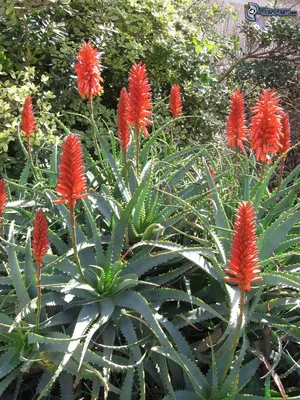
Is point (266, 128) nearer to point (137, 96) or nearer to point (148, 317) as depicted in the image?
point (137, 96)

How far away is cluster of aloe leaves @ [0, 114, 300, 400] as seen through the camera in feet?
5.14

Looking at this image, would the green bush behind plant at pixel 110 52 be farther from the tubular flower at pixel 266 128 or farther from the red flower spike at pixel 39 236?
the red flower spike at pixel 39 236

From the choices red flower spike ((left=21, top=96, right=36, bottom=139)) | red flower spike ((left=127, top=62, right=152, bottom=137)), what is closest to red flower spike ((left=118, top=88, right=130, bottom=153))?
red flower spike ((left=127, top=62, right=152, bottom=137))

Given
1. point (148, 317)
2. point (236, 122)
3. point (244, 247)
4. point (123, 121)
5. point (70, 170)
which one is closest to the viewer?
point (244, 247)

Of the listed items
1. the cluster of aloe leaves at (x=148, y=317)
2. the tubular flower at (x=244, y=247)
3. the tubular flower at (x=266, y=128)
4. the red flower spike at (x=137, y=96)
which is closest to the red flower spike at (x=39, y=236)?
the cluster of aloe leaves at (x=148, y=317)

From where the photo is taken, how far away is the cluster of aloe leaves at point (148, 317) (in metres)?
1.57

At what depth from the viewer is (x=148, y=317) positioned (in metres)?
1.60

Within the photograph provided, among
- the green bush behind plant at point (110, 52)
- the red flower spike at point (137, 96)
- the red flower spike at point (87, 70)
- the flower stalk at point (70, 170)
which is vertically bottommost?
the flower stalk at point (70, 170)

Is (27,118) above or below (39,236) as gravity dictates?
above

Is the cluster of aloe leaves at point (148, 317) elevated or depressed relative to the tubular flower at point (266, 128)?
depressed

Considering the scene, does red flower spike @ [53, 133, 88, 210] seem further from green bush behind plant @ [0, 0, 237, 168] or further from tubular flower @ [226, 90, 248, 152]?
green bush behind plant @ [0, 0, 237, 168]

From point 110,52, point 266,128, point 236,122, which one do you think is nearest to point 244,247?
point 266,128

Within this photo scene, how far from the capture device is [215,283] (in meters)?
1.84

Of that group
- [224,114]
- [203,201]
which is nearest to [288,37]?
[224,114]
